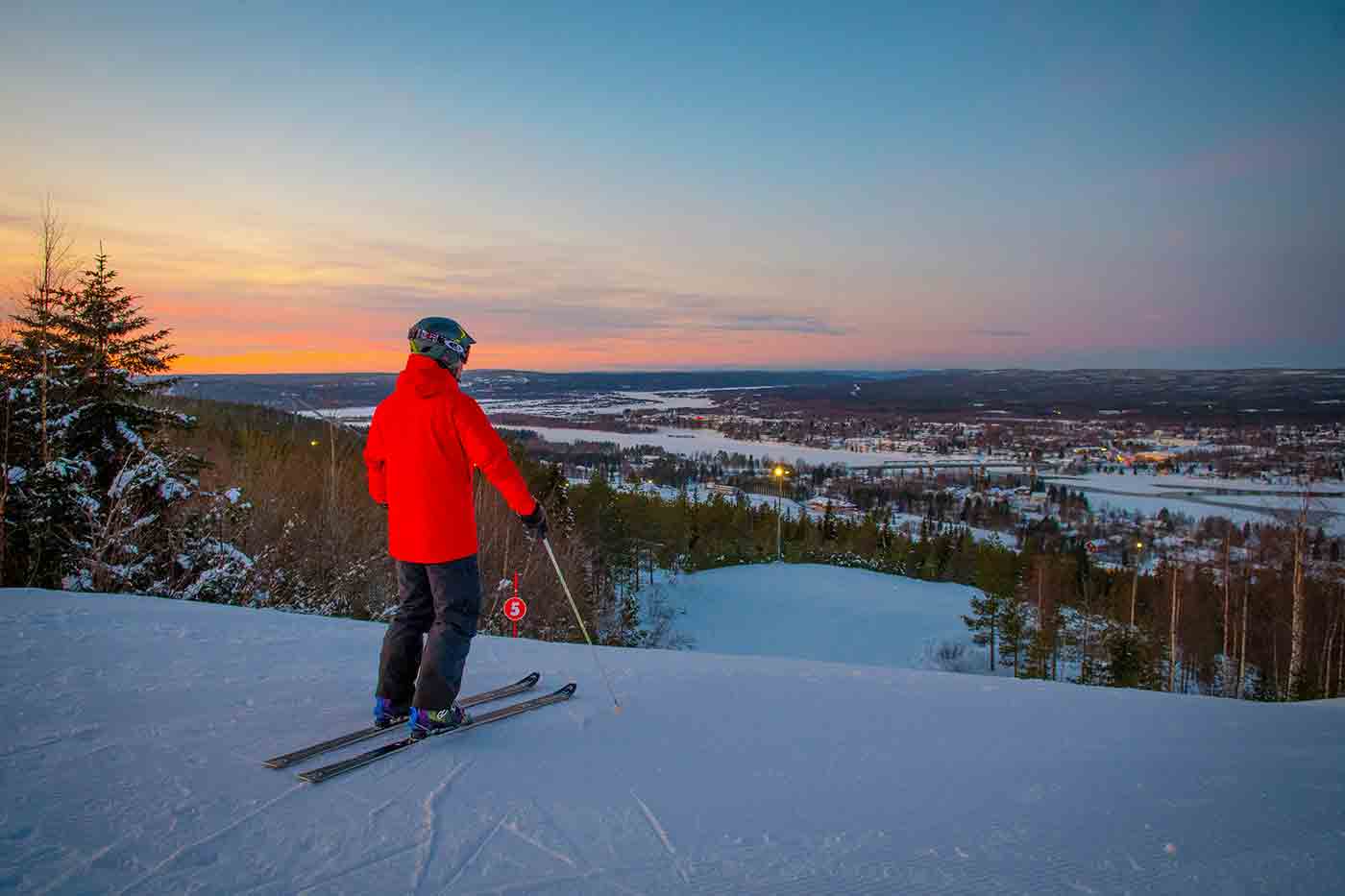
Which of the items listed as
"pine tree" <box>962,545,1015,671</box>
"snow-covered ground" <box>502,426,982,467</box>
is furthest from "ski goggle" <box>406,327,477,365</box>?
"snow-covered ground" <box>502,426,982,467</box>

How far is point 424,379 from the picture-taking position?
11.1 ft

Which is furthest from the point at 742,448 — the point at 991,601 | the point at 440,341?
the point at 440,341

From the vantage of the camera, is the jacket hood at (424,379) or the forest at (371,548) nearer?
the jacket hood at (424,379)

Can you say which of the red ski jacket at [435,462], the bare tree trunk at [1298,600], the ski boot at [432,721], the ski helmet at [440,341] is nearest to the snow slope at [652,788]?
the ski boot at [432,721]

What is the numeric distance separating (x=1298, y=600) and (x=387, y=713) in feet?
72.5

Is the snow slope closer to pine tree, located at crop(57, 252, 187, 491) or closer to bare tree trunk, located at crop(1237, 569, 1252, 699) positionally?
pine tree, located at crop(57, 252, 187, 491)

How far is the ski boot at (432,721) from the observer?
3.33 meters

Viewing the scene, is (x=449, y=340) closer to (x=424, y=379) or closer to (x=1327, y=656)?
(x=424, y=379)

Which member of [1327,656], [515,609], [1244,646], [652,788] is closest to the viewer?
[652,788]

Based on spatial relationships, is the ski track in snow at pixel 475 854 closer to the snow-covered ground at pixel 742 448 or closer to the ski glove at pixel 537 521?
the ski glove at pixel 537 521

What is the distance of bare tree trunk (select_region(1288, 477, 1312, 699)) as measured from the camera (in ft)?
55.6

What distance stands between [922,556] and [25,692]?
5439 centimetres

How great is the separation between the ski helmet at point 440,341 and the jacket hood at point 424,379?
0.04 meters

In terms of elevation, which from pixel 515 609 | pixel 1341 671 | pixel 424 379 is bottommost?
pixel 1341 671
